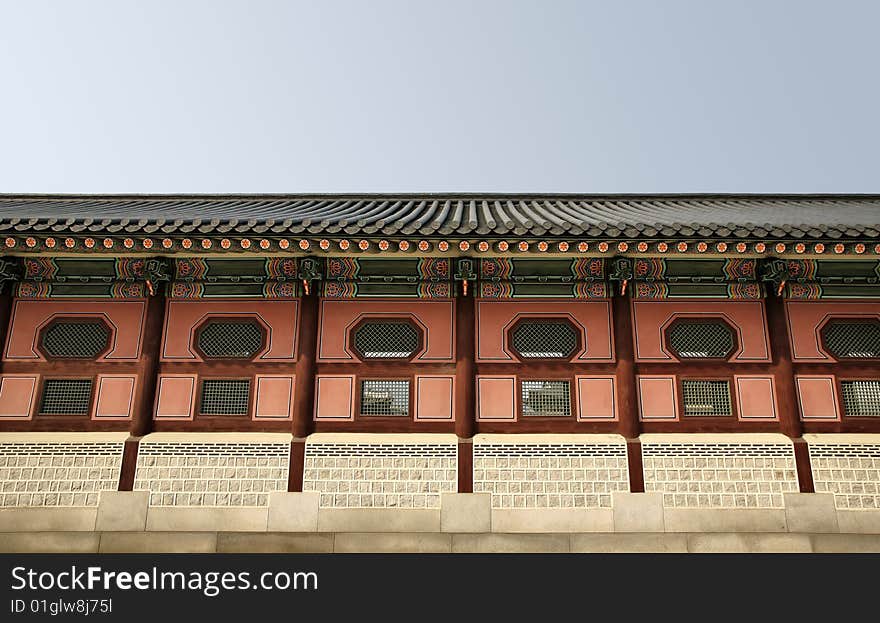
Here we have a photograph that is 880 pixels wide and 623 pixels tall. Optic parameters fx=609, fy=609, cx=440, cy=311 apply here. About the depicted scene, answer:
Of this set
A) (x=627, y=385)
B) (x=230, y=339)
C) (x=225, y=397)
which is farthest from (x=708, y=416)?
(x=230, y=339)

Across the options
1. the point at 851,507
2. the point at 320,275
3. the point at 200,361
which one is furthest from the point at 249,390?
the point at 851,507

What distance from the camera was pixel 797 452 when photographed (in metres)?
8.62

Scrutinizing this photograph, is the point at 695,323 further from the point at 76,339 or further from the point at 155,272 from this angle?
the point at 76,339

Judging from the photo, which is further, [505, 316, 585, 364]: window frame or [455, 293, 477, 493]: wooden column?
[505, 316, 585, 364]: window frame

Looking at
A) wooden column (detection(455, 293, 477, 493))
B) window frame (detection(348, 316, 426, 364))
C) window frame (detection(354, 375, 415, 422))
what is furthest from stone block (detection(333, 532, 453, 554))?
window frame (detection(348, 316, 426, 364))

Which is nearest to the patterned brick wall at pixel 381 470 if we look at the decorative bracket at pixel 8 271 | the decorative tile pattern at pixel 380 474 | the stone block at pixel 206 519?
the decorative tile pattern at pixel 380 474

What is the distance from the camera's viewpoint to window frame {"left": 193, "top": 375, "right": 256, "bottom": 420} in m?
8.95

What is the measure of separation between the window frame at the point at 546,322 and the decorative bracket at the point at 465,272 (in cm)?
96

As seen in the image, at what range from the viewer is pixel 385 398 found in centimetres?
904

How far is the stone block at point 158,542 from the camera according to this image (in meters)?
8.16

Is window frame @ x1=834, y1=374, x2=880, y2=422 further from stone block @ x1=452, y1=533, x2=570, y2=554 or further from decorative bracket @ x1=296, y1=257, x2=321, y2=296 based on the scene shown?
decorative bracket @ x1=296, y1=257, x2=321, y2=296

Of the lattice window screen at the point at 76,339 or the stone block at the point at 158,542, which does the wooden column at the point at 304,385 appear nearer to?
the stone block at the point at 158,542

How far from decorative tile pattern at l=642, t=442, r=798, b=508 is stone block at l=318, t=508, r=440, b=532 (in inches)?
122

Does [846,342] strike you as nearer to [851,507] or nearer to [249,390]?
[851,507]
